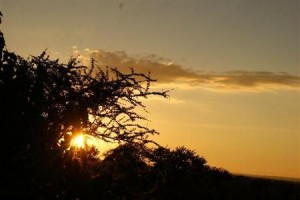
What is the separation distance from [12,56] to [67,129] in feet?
5.96

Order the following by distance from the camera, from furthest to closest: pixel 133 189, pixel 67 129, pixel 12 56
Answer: pixel 133 189 → pixel 67 129 → pixel 12 56

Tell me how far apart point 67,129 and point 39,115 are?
39.2 inches

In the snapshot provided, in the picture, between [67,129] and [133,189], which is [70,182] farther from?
[133,189]

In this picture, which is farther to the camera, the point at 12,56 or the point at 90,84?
the point at 90,84

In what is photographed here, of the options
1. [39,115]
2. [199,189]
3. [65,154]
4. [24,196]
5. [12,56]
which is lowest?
[24,196]

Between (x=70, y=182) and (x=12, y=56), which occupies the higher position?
(x=12, y=56)

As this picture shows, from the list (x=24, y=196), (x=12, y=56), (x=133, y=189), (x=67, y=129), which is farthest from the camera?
(x=133, y=189)

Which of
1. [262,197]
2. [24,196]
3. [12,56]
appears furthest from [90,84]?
[262,197]

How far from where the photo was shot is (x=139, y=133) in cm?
1184

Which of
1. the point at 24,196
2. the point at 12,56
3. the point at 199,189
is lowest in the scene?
the point at 24,196

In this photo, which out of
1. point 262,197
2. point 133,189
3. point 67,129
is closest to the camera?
point 67,129

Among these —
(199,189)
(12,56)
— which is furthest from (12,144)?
(199,189)

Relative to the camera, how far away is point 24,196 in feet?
30.7

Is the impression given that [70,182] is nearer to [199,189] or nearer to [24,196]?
[24,196]
